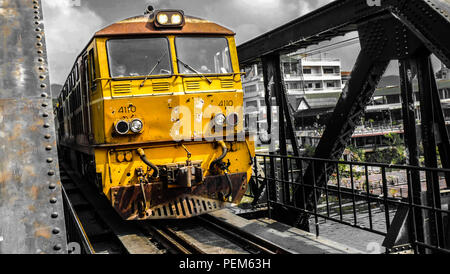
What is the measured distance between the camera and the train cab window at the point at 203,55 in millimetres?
7672

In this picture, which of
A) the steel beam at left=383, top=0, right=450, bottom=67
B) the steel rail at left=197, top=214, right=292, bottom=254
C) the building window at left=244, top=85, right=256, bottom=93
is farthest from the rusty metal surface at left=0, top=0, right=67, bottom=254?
the building window at left=244, top=85, right=256, bottom=93

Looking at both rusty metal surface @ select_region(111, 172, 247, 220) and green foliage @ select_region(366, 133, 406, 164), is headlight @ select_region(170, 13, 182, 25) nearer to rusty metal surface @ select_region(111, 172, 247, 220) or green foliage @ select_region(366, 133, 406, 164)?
rusty metal surface @ select_region(111, 172, 247, 220)

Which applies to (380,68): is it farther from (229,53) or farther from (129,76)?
(129,76)

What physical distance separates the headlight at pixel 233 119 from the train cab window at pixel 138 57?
1.40m

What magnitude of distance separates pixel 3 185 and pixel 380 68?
4999mm

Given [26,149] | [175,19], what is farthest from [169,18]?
[26,149]

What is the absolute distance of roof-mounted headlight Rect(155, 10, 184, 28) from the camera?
24.8ft

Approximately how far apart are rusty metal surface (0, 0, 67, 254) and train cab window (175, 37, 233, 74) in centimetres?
505

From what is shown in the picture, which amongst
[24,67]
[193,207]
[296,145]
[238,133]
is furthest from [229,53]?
[24,67]

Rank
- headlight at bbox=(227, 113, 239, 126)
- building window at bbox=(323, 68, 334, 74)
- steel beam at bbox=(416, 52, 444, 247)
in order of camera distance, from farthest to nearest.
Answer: building window at bbox=(323, 68, 334, 74) → headlight at bbox=(227, 113, 239, 126) → steel beam at bbox=(416, 52, 444, 247)

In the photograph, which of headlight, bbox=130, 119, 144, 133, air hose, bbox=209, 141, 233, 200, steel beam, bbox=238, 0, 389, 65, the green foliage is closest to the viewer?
steel beam, bbox=238, 0, 389, 65

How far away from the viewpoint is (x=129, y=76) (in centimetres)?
732

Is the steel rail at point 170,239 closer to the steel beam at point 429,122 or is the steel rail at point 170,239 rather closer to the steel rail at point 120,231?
the steel rail at point 120,231

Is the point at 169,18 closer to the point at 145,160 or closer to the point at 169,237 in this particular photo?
the point at 145,160
